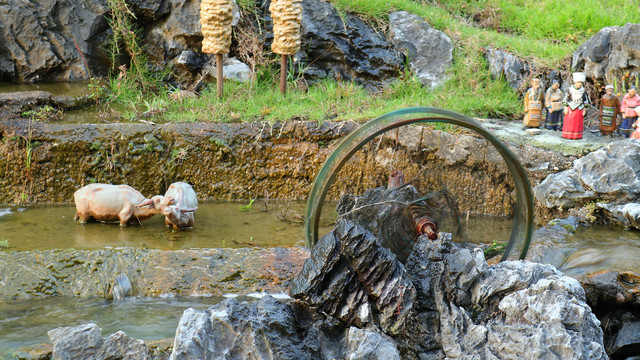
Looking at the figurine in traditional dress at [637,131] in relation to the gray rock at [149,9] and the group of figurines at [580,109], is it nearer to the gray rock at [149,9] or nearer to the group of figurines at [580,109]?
the group of figurines at [580,109]

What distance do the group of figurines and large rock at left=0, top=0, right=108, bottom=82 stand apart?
18.8ft

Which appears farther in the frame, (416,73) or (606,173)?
(416,73)

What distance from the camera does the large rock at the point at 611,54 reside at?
713 centimetres

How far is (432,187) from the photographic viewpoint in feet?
13.7

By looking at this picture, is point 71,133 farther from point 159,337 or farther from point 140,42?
point 159,337

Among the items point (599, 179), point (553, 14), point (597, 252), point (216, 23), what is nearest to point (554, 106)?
point (599, 179)

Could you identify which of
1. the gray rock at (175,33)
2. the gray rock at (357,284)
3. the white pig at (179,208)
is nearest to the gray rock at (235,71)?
the gray rock at (175,33)

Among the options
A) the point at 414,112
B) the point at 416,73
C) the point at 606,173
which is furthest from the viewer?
the point at 416,73

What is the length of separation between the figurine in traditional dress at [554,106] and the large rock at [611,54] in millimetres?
1149

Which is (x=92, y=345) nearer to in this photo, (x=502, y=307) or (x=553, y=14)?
(x=502, y=307)

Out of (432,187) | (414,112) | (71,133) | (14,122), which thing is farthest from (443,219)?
(14,122)

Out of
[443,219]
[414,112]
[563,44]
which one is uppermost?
[563,44]

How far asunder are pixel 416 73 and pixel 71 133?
4.50m

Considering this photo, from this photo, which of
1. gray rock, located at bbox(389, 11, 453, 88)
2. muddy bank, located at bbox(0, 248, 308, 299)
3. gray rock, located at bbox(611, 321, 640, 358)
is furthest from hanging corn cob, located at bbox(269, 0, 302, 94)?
gray rock, located at bbox(611, 321, 640, 358)
